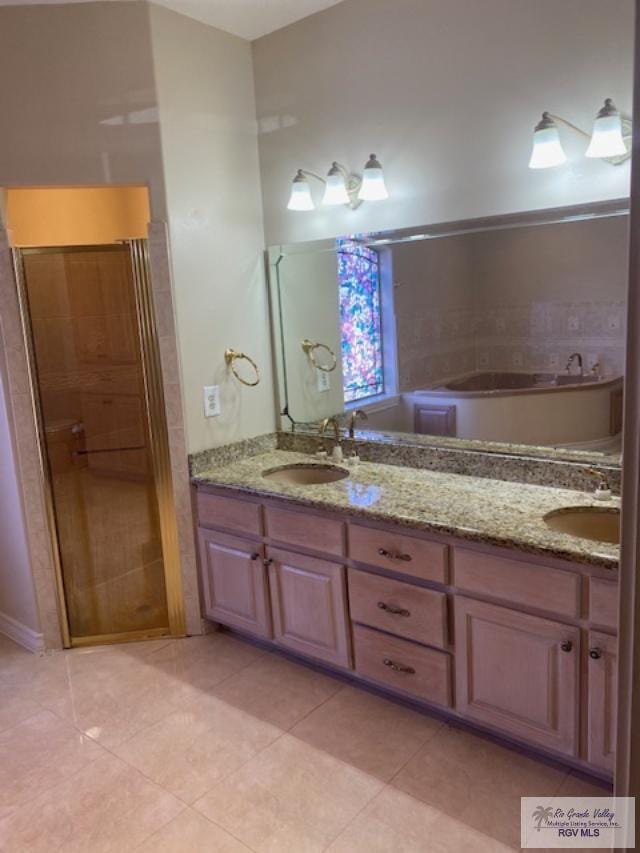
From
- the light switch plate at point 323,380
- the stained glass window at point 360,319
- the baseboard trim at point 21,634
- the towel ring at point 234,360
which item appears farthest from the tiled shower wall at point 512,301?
the baseboard trim at point 21,634

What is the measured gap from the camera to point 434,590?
2.18m

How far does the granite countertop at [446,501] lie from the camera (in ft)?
6.29

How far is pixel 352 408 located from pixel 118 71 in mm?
1711

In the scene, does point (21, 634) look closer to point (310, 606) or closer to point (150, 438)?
point (150, 438)

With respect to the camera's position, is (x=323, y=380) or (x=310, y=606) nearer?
(x=310, y=606)

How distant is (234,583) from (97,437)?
0.94 metres

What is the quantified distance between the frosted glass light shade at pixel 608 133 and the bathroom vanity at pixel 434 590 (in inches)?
45.4

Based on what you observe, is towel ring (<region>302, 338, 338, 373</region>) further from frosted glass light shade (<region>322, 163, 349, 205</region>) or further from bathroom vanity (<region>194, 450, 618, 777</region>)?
frosted glass light shade (<region>322, 163, 349, 205</region>)

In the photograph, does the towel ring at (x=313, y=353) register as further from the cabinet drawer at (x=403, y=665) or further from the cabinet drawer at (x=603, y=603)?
the cabinet drawer at (x=603, y=603)

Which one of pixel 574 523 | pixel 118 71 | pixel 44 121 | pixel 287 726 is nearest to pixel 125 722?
pixel 287 726

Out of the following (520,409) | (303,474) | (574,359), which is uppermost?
(574,359)

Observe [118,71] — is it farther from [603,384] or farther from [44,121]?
[603,384]

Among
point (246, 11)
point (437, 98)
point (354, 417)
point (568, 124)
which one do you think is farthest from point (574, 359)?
point (246, 11)

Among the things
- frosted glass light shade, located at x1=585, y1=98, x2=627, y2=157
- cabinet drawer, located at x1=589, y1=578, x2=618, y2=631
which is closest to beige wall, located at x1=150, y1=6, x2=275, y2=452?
frosted glass light shade, located at x1=585, y1=98, x2=627, y2=157
